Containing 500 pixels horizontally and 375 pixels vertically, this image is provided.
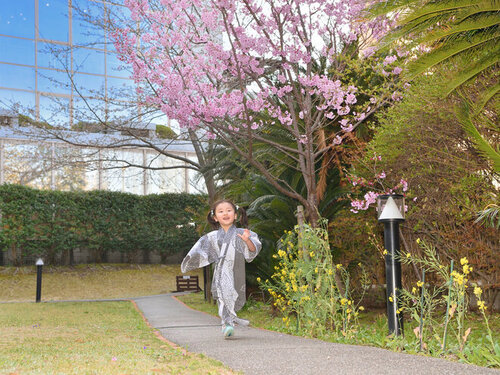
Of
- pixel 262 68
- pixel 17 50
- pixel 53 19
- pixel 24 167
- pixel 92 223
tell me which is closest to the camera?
pixel 262 68

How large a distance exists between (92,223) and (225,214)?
1627 centimetres

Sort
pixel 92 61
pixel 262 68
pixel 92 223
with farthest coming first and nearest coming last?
pixel 92 61 < pixel 92 223 < pixel 262 68

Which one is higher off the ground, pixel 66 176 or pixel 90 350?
pixel 66 176

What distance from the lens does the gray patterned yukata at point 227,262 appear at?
6130 millimetres

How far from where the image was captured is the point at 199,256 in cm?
639

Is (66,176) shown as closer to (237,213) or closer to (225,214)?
(237,213)

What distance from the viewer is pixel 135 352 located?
494 centimetres

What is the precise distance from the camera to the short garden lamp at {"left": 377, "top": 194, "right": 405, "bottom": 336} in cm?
532

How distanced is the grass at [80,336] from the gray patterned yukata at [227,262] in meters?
0.82

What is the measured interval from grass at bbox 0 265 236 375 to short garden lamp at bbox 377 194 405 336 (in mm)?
1983

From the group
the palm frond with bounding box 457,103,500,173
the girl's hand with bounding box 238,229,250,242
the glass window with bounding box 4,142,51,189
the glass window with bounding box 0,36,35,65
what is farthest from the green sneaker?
the glass window with bounding box 0,36,35,65

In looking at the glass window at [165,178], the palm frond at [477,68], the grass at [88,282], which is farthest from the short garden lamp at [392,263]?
the glass window at [165,178]

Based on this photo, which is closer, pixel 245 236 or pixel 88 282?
pixel 245 236

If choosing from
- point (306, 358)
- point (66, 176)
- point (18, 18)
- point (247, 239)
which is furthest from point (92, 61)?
point (306, 358)
